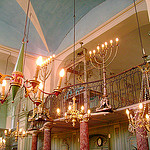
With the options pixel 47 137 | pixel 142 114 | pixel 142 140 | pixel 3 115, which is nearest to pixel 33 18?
pixel 47 137

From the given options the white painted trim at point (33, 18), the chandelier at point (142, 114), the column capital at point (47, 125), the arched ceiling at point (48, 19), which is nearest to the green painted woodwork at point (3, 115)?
the arched ceiling at point (48, 19)

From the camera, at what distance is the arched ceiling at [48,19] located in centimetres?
1045

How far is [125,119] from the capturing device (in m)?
10.1

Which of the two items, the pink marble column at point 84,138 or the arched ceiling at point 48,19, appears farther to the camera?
the arched ceiling at point 48,19

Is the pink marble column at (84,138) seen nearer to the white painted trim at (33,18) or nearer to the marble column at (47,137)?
the marble column at (47,137)

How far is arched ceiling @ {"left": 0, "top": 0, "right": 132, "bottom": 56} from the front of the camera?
10.5 m

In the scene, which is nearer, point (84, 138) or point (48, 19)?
point (84, 138)

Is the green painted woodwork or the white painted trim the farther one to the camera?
the green painted woodwork

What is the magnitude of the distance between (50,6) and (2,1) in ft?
8.34

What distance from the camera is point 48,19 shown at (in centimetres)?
1140

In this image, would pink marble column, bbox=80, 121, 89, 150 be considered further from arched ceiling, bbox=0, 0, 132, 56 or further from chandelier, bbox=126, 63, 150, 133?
arched ceiling, bbox=0, 0, 132, 56

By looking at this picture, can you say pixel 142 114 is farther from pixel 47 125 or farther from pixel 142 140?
pixel 47 125

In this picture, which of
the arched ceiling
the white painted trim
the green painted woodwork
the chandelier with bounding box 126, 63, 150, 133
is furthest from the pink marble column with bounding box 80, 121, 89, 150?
the green painted woodwork

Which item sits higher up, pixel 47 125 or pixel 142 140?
pixel 47 125
